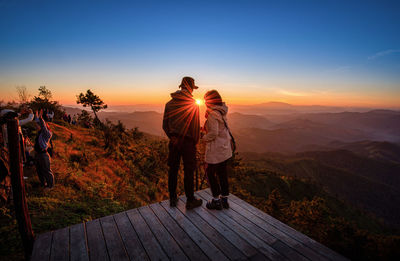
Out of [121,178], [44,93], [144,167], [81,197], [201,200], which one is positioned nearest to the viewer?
[201,200]

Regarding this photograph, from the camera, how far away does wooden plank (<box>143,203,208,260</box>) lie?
2.63m

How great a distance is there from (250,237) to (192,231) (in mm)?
1014

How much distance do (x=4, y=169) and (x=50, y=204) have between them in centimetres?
146

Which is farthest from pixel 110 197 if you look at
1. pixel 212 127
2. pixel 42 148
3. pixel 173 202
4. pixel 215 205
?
pixel 212 127

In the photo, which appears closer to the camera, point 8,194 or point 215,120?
point 215,120

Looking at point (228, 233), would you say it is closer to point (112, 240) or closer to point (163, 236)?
point (163, 236)

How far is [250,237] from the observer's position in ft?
10.1

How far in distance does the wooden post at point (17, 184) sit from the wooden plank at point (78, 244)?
587 mm

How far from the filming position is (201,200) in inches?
163

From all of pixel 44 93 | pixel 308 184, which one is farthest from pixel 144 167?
pixel 308 184

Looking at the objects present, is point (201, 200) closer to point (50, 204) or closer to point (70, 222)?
point (70, 222)

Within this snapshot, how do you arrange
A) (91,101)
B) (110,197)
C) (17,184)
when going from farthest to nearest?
(91,101)
(110,197)
(17,184)

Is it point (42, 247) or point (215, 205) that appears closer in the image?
point (42, 247)

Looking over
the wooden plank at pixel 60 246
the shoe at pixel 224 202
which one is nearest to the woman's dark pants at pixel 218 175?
the shoe at pixel 224 202
